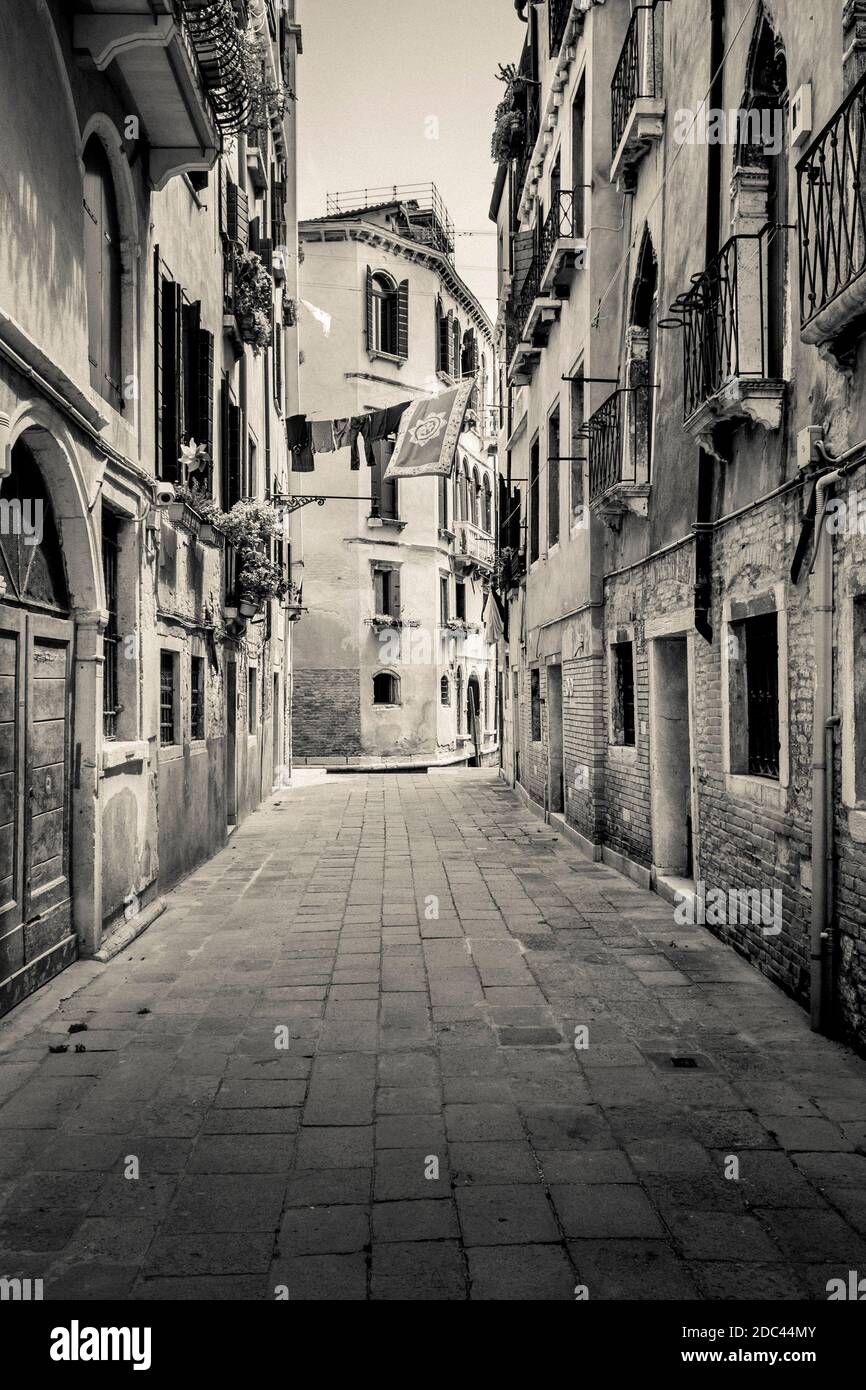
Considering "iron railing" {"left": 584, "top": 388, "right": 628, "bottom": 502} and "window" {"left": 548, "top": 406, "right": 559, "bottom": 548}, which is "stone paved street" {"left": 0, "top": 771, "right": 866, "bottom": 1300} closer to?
"iron railing" {"left": 584, "top": 388, "right": 628, "bottom": 502}

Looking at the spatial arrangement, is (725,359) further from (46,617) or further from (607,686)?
(607,686)

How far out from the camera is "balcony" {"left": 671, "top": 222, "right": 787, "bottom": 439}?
20.6ft

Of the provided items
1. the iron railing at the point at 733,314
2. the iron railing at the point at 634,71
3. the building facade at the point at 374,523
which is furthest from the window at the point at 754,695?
the building facade at the point at 374,523

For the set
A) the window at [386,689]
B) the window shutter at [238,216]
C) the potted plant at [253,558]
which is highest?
the window shutter at [238,216]

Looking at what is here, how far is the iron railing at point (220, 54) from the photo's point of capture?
7.40 meters

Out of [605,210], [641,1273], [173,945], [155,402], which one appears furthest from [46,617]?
[605,210]

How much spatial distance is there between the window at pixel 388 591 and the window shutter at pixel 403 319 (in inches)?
243

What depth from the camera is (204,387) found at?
11344 millimetres

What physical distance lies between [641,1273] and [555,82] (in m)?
14.5

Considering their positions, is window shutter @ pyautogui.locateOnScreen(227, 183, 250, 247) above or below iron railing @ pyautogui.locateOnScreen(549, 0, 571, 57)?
below

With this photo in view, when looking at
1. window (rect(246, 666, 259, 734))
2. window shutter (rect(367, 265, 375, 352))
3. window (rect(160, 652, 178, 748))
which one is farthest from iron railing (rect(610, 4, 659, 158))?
window shutter (rect(367, 265, 375, 352))

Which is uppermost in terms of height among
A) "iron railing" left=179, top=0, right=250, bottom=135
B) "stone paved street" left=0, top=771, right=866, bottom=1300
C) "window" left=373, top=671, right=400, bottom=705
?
"iron railing" left=179, top=0, right=250, bottom=135

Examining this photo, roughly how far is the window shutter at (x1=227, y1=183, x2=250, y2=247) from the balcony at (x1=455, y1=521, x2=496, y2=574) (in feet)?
56.7

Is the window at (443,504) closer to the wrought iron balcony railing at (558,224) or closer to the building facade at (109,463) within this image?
the wrought iron balcony railing at (558,224)
